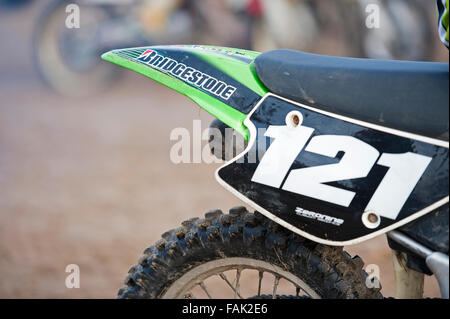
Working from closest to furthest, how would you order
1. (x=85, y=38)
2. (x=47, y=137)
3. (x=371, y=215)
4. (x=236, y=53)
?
(x=371, y=215), (x=236, y=53), (x=47, y=137), (x=85, y=38)

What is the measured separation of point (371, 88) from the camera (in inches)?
73.2

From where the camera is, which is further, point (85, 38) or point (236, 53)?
point (85, 38)

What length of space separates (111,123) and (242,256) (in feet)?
18.9

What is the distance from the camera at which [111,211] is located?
201 inches

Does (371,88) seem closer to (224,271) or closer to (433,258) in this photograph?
(433,258)

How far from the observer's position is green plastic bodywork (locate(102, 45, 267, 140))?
199cm

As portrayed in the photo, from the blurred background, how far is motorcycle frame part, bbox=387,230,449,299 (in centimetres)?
206

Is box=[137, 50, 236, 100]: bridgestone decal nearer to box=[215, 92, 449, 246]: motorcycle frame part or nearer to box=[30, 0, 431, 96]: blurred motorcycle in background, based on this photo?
box=[215, 92, 449, 246]: motorcycle frame part

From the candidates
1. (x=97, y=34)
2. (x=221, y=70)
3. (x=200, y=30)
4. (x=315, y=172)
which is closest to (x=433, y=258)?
(x=315, y=172)

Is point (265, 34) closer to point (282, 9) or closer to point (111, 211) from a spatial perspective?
point (282, 9)

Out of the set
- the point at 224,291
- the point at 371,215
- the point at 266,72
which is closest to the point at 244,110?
the point at 266,72

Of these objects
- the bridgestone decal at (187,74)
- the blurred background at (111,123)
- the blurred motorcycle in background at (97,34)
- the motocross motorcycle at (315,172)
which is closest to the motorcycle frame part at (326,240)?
the motocross motorcycle at (315,172)

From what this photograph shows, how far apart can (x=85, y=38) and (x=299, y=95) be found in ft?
23.3

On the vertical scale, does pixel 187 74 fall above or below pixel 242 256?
above
